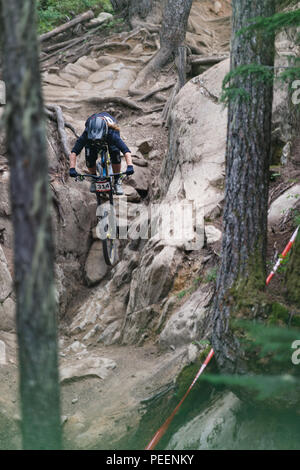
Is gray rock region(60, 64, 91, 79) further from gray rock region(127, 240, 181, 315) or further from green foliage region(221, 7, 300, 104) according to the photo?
green foliage region(221, 7, 300, 104)

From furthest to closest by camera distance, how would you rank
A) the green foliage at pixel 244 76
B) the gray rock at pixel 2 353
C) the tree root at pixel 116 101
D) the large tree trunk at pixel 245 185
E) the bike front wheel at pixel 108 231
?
1. the tree root at pixel 116 101
2. the bike front wheel at pixel 108 231
3. the gray rock at pixel 2 353
4. the large tree trunk at pixel 245 185
5. the green foliage at pixel 244 76

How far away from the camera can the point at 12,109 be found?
10.5ft

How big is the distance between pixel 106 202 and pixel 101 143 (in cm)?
115

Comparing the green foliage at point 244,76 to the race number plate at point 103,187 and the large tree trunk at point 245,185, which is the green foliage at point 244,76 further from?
the race number plate at point 103,187

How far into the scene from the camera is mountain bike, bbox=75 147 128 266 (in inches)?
347

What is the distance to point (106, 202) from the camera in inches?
368

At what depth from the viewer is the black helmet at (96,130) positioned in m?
8.45

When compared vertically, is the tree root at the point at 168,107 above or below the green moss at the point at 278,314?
above

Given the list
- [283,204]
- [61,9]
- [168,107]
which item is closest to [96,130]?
[283,204]

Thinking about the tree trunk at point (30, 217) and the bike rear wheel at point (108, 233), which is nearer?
the tree trunk at point (30, 217)

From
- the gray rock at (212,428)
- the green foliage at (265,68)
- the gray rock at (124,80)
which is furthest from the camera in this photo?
the gray rock at (124,80)

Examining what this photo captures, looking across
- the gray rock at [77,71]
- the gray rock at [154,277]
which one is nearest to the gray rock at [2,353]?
the gray rock at [154,277]

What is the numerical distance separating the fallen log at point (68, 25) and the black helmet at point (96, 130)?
1056 cm

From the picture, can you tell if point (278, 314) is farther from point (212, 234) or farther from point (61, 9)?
point (61, 9)
